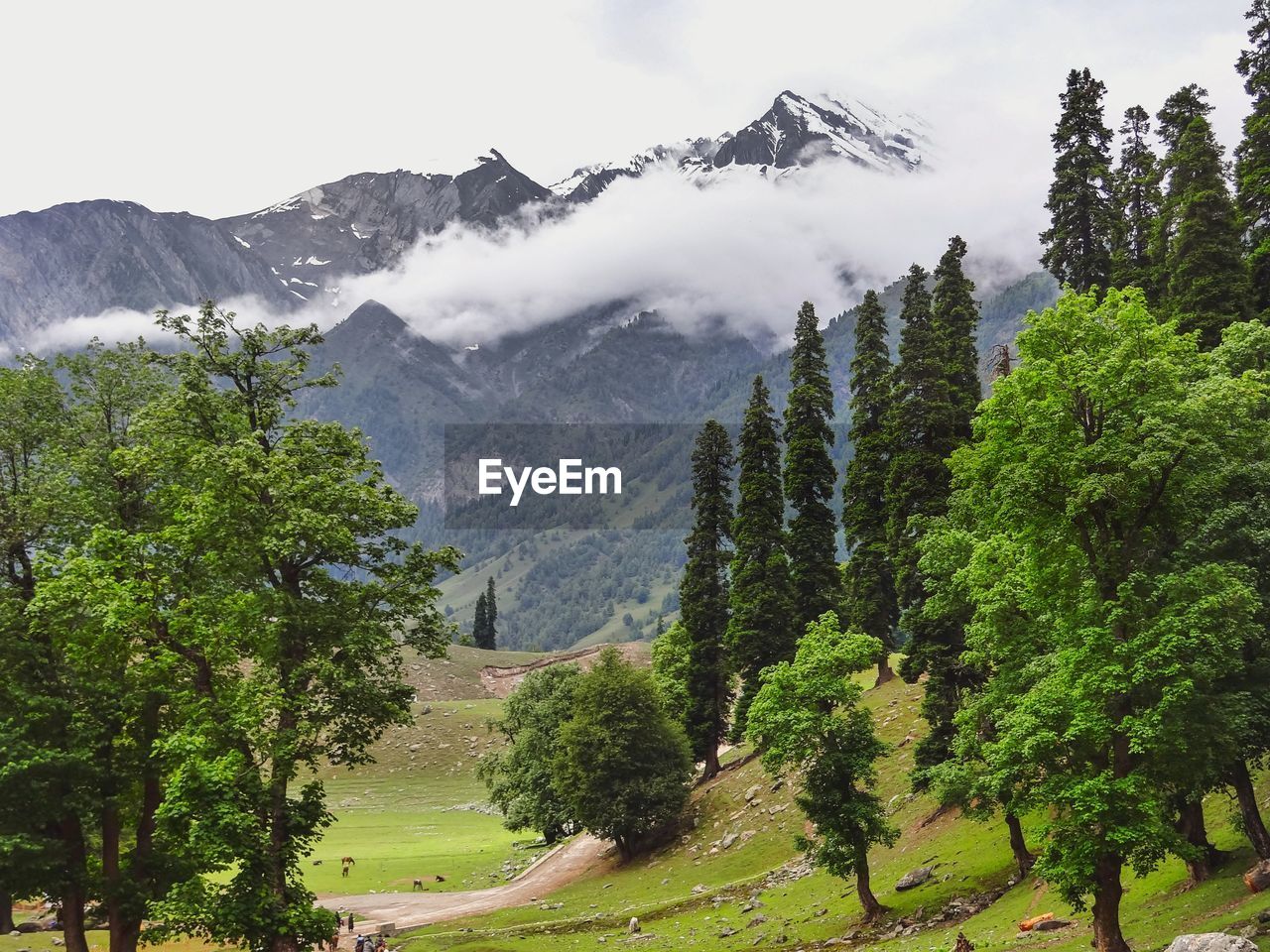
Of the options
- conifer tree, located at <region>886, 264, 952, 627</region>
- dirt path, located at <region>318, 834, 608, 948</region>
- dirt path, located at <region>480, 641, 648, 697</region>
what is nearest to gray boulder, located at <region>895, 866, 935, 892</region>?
conifer tree, located at <region>886, 264, 952, 627</region>

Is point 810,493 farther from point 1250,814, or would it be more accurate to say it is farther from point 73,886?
point 73,886

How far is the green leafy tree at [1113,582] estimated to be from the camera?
2442 cm

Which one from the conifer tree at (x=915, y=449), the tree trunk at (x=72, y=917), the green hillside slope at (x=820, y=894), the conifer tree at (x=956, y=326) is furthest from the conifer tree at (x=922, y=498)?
the tree trunk at (x=72, y=917)

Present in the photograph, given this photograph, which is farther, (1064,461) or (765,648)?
→ (765,648)

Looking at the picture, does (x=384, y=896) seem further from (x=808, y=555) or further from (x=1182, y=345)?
(x=1182, y=345)

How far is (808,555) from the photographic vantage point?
69000 millimetres

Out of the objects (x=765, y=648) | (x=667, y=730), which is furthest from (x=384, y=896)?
(x=765, y=648)

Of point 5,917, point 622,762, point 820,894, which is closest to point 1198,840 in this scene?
point 820,894

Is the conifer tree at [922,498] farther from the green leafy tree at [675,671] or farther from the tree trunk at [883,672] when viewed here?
the green leafy tree at [675,671]

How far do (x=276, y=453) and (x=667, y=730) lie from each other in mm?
43182

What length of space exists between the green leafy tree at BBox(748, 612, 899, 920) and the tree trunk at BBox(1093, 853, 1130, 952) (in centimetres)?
1373

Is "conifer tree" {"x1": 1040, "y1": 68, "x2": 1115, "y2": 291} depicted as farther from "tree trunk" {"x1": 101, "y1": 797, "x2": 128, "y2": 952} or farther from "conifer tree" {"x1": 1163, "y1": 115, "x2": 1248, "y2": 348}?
"tree trunk" {"x1": 101, "y1": 797, "x2": 128, "y2": 952}

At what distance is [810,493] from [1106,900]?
45.7m

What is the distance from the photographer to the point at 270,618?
100 ft
